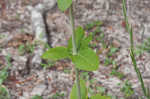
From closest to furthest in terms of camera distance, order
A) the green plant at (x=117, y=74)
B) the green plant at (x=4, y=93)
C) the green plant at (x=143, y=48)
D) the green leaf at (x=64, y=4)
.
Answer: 1. the green leaf at (x=64, y=4)
2. the green plant at (x=4, y=93)
3. the green plant at (x=117, y=74)
4. the green plant at (x=143, y=48)

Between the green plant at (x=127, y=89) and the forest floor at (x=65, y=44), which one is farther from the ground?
the forest floor at (x=65, y=44)

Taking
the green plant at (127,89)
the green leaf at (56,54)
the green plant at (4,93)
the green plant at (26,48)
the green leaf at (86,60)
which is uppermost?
the green leaf at (56,54)

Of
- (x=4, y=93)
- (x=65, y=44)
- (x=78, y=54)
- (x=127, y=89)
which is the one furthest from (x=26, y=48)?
(x=78, y=54)

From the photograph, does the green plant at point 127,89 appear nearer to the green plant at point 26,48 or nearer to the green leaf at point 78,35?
the green leaf at point 78,35

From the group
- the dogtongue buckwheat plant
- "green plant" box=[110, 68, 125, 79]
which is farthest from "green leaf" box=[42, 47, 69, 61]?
"green plant" box=[110, 68, 125, 79]

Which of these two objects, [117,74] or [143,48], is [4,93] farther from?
[143,48]

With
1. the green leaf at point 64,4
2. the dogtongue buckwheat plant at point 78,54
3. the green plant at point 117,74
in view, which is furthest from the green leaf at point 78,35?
the green plant at point 117,74
